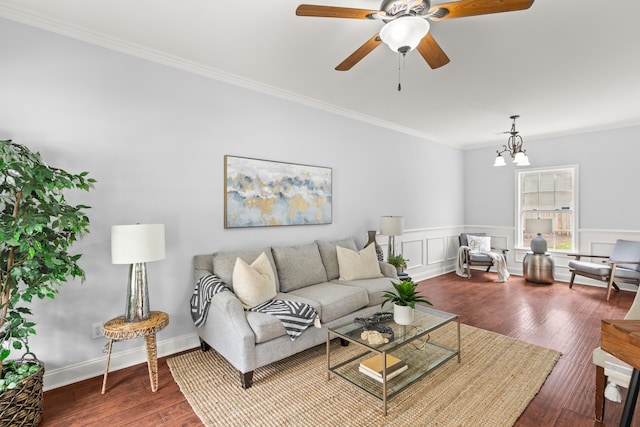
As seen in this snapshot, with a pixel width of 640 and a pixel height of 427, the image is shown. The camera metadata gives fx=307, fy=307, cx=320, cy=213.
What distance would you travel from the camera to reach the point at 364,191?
4562mm

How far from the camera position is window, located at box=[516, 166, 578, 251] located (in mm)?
5484

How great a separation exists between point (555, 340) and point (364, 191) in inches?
109

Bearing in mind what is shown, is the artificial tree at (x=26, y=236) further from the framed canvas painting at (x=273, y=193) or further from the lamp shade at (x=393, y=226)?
the lamp shade at (x=393, y=226)

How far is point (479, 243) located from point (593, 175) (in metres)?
2.11

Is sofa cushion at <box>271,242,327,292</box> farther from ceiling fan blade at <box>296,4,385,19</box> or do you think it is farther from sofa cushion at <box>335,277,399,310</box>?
ceiling fan blade at <box>296,4,385,19</box>

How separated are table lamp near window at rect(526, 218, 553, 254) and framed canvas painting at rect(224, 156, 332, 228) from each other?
12.3 ft

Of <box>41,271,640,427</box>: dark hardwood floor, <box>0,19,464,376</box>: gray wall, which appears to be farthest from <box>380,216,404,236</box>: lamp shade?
<box>41,271,640,427</box>: dark hardwood floor

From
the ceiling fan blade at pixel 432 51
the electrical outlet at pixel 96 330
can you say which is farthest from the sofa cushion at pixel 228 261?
the ceiling fan blade at pixel 432 51

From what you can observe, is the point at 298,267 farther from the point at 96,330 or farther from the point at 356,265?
the point at 96,330

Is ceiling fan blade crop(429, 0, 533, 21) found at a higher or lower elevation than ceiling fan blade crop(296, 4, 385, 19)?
lower

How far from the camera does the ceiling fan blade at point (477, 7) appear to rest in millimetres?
1526

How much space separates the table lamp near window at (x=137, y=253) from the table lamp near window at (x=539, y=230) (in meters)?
5.70

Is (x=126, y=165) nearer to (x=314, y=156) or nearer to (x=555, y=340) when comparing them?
(x=314, y=156)

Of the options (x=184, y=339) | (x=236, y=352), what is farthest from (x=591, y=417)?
(x=184, y=339)
